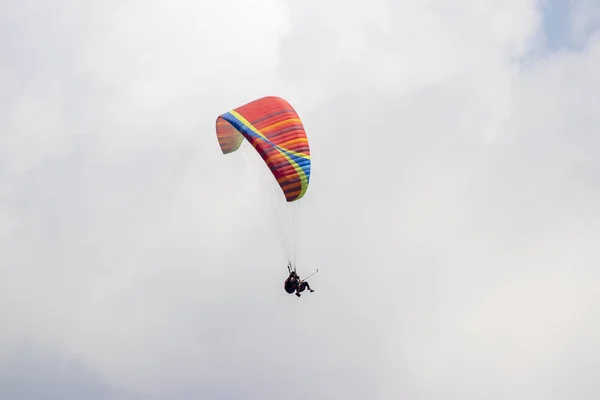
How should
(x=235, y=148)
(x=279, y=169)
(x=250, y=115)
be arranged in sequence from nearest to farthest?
(x=279, y=169)
(x=250, y=115)
(x=235, y=148)

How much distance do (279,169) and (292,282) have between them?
744 cm

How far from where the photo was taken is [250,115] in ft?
168

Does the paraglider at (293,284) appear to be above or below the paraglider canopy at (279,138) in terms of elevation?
below

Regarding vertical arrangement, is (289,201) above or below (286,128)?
below

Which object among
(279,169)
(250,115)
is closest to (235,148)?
(250,115)

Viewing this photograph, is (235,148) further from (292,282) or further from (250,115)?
(292,282)

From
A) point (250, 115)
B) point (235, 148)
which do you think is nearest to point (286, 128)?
point (250, 115)

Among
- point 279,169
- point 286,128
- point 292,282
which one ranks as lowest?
point 292,282

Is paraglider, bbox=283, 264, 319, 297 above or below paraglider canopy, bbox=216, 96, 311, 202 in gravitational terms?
below

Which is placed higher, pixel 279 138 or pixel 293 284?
pixel 279 138

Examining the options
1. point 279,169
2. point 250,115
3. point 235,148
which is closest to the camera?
point 279,169

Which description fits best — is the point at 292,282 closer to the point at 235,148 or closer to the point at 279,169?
the point at 279,169

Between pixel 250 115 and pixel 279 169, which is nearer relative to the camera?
pixel 279 169

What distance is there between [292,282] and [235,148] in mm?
11540
